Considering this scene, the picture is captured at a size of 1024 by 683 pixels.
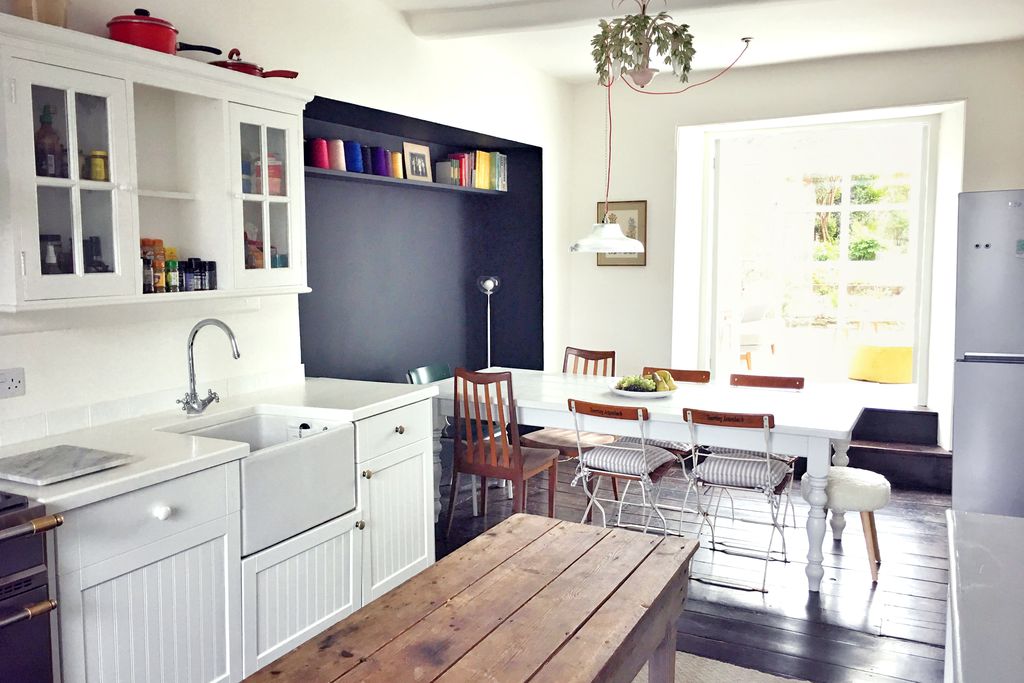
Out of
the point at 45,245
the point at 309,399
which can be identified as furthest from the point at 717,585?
the point at 45,245

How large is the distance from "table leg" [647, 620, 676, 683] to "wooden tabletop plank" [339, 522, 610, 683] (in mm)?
340

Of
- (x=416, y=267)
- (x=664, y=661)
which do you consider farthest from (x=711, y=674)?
(x=416, y=267)

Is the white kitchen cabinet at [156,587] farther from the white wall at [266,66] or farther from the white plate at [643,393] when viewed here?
the white plate at [643,393]

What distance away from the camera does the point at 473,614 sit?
Result: 1831 millimetres

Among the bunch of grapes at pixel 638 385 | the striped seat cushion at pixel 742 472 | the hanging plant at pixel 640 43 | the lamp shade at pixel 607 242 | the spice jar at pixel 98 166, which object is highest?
the hanging plant at pixel 640 43

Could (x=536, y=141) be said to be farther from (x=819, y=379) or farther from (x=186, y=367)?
(x=186, y=367)

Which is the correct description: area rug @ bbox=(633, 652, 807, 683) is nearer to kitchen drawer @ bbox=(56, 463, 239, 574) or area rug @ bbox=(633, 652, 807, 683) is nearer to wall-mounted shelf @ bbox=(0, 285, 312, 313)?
kitchen drawer @ bbox=(56, 463, 239, 574)

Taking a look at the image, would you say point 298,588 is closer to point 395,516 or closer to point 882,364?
point 395,516

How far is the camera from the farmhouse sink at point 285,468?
8.52ft

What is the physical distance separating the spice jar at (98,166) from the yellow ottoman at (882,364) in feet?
17.5

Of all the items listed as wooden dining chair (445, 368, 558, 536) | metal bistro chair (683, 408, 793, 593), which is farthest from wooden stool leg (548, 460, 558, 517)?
metal bistro chair (683, 408, 793, 593)

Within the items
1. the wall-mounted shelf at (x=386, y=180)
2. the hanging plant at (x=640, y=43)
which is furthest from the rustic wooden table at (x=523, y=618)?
the wall-mounted shelf at (x=386, y=180)

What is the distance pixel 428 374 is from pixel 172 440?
2247mm

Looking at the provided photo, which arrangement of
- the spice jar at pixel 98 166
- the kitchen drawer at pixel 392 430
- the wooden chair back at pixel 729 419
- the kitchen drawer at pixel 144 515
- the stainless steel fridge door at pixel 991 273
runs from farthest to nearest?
the stainless steel fridge door at pixel 991 273 → the wooden chair back at pixel 729 419 → the kitchen drawer at pixel 392 430 → the spice jar at pixel 98 166 → the kitchen drawer at pixel 144 515
